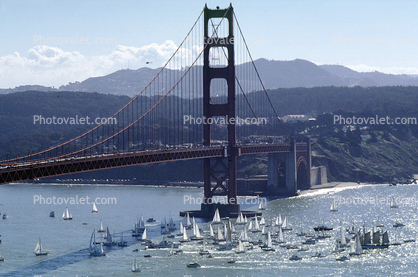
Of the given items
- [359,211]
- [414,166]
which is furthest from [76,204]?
[414,166]

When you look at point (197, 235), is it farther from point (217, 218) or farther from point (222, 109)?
point (222, 109)

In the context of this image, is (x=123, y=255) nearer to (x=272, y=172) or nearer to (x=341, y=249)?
(x=341, y=249)

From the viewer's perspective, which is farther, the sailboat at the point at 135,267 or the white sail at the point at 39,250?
the white sail at the point at 39,250

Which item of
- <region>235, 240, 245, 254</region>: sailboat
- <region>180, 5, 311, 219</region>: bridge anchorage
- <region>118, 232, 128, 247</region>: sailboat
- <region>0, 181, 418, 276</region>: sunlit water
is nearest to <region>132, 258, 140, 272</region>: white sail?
<region>0, 181, 418, 276</region>: sunlit water

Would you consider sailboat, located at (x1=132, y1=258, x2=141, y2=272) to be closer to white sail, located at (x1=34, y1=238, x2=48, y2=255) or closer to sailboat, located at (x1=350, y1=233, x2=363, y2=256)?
white sail, located at (x1=34, y1=238, x2=48, y2=255)

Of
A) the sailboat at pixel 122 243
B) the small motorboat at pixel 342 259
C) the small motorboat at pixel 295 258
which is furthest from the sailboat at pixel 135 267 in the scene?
the small motorboat at pixel 342 259

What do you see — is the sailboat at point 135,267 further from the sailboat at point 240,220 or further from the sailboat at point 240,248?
the sailboat at point 240,220

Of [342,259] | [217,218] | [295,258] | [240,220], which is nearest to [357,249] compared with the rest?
[342,259]
